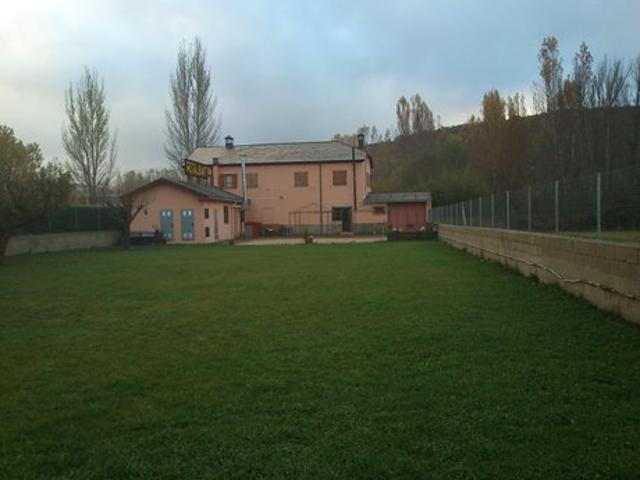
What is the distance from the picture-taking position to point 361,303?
33.7 feet

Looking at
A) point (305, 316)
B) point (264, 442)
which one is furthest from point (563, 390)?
point (305, 316)

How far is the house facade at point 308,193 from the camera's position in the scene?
157 feet

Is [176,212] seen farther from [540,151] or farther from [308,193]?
[540,151]

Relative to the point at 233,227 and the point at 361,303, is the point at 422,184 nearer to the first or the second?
the point at 233,227

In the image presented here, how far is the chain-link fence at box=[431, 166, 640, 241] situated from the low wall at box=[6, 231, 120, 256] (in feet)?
67.8

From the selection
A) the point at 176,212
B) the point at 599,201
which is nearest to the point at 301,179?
the point at 176,212

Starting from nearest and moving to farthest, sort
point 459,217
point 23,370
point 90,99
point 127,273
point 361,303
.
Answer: point 23,370 < point 361,303 < point 127,273 < point 459,217 < point 90,99

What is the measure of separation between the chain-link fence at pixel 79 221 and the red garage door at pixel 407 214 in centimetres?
2089

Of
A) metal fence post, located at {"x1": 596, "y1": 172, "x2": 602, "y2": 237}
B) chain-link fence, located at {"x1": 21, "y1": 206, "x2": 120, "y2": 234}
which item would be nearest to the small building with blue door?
chain-link fence, located at {"x1": 21, "y1": 206, "x2": 120, "y2": 234}

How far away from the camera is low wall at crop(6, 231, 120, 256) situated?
89.4ft

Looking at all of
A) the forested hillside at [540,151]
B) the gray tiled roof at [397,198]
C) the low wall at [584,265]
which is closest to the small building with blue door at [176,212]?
the gray tiled roof at [397,198]

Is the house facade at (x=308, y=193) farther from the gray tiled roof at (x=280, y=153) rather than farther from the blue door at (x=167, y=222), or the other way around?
the blue door at (x=167, y=222)

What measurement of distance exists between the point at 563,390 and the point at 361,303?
5380 mm

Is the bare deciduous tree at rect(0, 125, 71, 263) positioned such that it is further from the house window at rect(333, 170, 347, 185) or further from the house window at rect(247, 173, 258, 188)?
the house window at rect(333, 170, 347, 185)
